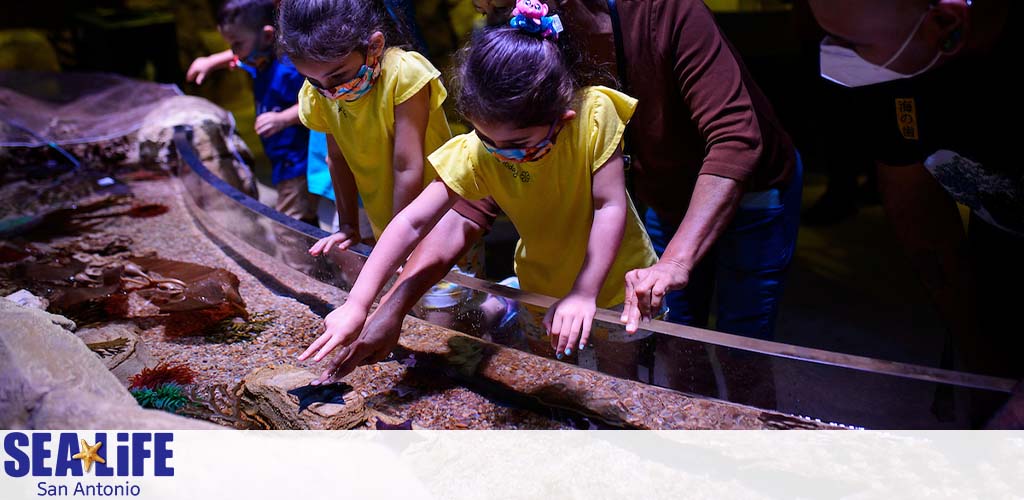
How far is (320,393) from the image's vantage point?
164cm

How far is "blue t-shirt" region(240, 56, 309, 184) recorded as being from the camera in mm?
3074

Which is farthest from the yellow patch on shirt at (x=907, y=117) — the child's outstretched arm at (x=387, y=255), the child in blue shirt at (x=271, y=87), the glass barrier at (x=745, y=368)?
the child in blue shirt at (x=271, y=87)

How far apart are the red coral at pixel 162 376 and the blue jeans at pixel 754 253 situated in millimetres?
1223

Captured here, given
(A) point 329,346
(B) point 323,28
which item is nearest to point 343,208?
(B) point 323,28

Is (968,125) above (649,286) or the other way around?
above

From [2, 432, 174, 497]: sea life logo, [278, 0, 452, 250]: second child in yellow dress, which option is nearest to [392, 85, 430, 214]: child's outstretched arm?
[278, 0, 452, 250]: second child in yellow dress

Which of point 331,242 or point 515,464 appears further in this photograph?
point 331,242

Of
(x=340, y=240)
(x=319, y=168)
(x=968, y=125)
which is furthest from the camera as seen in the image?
(x=319, y=168)

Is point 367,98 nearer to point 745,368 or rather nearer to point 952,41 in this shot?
point 745,368

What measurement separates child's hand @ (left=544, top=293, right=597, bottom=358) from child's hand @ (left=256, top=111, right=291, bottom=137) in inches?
70.7

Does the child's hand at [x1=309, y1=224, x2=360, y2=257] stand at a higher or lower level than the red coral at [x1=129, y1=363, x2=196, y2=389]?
higher

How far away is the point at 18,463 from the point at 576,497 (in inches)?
37.8

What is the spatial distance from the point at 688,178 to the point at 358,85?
2.73ft

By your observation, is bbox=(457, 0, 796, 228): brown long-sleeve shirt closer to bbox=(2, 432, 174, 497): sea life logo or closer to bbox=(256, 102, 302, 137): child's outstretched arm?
bbox=(2, 432, 174, 497): sea life logo
